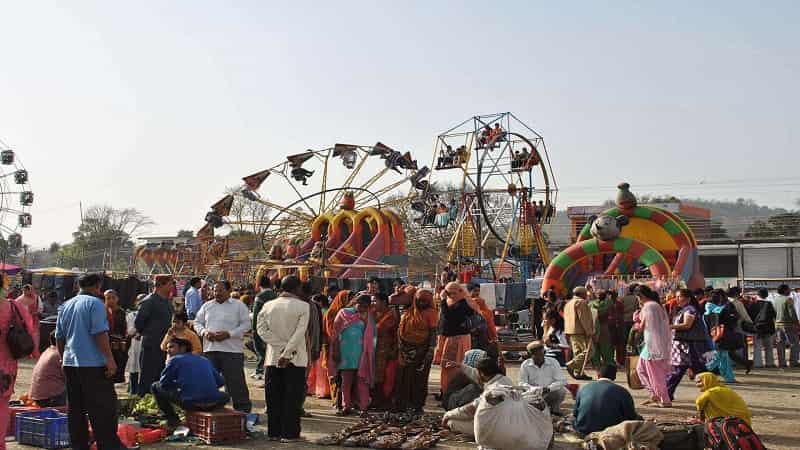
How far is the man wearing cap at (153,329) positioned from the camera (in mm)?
8852

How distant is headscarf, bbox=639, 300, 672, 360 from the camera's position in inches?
380

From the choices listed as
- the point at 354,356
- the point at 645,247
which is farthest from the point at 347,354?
the point at 645,247

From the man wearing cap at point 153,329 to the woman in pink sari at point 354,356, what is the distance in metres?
1.78

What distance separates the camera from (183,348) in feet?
26.3

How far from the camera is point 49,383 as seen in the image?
8.06 m

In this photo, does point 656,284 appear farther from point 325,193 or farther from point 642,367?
point 325,193

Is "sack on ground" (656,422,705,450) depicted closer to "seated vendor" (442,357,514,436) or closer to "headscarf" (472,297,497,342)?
"seated vendor" (442,357,514,436)

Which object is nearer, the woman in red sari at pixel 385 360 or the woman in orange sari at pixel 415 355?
the woman in orange sari at pixel 415 355

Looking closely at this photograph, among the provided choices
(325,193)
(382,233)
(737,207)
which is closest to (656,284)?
(382,233)

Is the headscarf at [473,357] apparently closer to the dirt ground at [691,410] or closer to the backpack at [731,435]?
the dirt ground at [691,410]

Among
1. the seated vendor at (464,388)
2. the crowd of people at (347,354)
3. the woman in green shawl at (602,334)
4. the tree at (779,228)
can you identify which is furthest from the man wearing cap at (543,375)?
the tree at (779,228)

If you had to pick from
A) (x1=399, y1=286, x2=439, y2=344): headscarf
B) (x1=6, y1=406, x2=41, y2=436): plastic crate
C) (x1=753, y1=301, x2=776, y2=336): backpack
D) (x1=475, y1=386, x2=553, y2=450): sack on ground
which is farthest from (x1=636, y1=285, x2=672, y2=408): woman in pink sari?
(x1=6, y1=406, x2=41, y2=436): plastic crate

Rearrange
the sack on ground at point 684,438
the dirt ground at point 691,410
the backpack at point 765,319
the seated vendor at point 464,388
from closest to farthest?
1. the sack on ground at point 684,438
2. the dirt ground at point 691,410
3. the seated vendor at point 464,388
4. the backpack at point 765,319

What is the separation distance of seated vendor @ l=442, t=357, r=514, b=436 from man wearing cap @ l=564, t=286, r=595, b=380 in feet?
15.8
